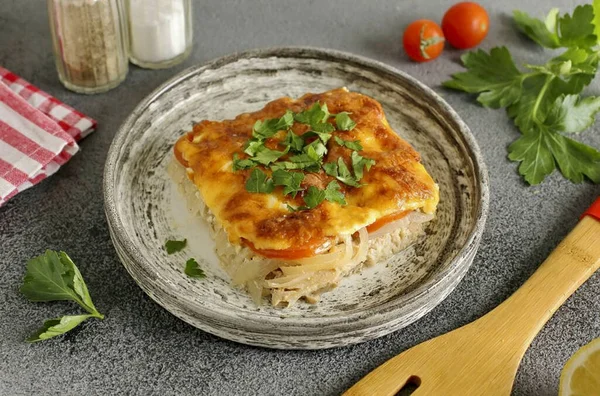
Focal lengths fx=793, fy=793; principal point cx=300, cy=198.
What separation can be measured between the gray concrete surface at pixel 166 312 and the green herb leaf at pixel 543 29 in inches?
3.3

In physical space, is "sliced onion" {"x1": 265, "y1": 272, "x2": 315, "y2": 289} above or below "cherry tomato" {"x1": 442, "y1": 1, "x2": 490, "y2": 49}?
below

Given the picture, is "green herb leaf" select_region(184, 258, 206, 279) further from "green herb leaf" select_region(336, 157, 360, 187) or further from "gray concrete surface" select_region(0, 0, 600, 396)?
"green herb leaf" select_region(336, 157, 360, 187)

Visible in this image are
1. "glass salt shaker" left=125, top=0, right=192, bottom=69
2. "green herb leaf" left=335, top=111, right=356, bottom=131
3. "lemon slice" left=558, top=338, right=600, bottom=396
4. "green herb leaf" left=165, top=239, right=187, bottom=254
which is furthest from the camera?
"glass salt shaker" left=125, top=0, right=192, bottom=69

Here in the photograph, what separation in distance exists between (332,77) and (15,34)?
206cm

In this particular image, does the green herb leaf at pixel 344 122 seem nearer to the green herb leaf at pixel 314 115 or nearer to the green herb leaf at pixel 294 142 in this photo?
the green herb leaf at pixel 314 115

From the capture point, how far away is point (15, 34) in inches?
197

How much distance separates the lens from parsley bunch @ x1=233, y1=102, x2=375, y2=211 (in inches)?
136

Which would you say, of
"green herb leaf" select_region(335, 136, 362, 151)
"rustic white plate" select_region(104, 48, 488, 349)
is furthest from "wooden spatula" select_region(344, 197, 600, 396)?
"green herb leaf" select_region(335, 136, 362, 151)

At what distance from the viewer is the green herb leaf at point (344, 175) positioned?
352cm

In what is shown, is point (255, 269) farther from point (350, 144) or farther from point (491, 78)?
point (491, 78)

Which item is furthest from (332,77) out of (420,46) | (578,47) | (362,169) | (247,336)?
(247,336)

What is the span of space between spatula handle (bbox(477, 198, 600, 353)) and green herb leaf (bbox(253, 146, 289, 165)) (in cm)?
116

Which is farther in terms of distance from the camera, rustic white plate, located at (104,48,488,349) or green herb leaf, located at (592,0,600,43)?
green herb leaf, located at (592,0,600,43)

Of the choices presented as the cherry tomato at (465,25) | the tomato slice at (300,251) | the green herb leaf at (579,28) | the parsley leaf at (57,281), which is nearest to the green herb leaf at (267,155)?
the tomato slice at (300,251)
